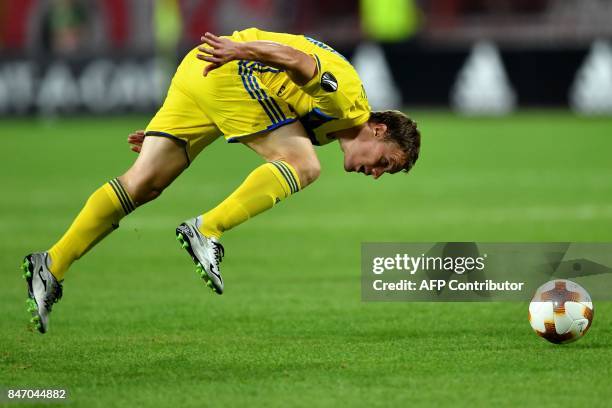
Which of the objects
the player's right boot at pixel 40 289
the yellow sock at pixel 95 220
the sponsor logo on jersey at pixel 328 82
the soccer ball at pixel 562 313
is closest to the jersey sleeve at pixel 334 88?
the sponsor logo on jersey at pixel 328 82

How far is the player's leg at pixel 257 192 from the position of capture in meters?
5.85

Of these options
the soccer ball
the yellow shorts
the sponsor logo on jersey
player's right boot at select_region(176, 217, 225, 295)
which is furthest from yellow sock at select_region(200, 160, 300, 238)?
the soccer ball

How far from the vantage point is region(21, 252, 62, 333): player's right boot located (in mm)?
6074

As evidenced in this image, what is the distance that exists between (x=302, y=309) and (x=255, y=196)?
1.54 meters

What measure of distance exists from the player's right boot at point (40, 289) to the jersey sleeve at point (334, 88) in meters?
1.60

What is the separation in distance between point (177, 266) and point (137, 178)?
3.19 meters

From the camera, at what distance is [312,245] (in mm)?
10648

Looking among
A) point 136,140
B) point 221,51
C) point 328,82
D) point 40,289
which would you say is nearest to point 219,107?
point 221,51

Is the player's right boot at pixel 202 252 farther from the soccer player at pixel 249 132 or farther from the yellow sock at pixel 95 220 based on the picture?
the yellow sock at pixel 95 220

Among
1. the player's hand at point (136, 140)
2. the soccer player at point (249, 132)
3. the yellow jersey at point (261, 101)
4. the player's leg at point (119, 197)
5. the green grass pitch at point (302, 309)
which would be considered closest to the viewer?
the green grass pitch at point (302, 309)

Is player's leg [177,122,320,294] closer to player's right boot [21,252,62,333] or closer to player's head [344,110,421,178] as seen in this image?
player's head [344,110,421,178]

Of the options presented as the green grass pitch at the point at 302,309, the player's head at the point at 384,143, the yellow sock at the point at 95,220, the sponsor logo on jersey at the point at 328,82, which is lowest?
the green grass pitch at the point at 302,309

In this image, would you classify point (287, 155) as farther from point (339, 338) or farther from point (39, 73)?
point (39, 73)

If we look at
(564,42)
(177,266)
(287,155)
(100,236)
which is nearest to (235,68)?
(287,155)
